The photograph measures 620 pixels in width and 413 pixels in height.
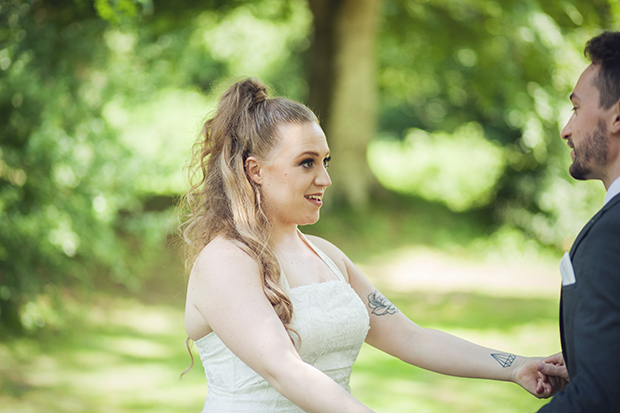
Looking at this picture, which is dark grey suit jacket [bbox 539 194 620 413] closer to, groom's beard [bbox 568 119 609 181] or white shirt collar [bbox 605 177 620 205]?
white shirt collar [bbox 605 177 620 205]

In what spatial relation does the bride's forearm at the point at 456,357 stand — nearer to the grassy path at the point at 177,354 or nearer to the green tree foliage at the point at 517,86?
the grassy path at the point at 177,354

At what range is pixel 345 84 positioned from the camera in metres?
11.5

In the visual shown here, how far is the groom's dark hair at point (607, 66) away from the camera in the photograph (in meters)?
1.85

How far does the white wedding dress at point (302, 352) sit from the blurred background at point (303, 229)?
2.59 feet

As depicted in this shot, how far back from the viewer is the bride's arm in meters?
2.47

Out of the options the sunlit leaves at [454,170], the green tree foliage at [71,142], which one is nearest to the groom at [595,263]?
the green tree foliage at [71,142]

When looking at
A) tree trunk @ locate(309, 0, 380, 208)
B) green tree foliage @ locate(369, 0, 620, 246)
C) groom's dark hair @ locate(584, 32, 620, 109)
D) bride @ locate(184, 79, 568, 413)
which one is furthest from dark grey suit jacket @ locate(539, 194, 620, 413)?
tree trunk @ locate(309, 0, 380, 208)

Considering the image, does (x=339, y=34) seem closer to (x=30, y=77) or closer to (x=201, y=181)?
(x=30, y=77)

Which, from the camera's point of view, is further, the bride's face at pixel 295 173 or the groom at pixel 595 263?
the bride's face at pixel 295 173

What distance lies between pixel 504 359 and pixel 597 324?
0.93 meters

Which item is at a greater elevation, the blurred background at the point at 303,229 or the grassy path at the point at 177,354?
the blurred background at the point at 303,229

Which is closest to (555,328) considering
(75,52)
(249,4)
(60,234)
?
(60,234)

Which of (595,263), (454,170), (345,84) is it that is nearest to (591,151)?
(595,263)

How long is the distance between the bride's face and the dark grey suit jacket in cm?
102
